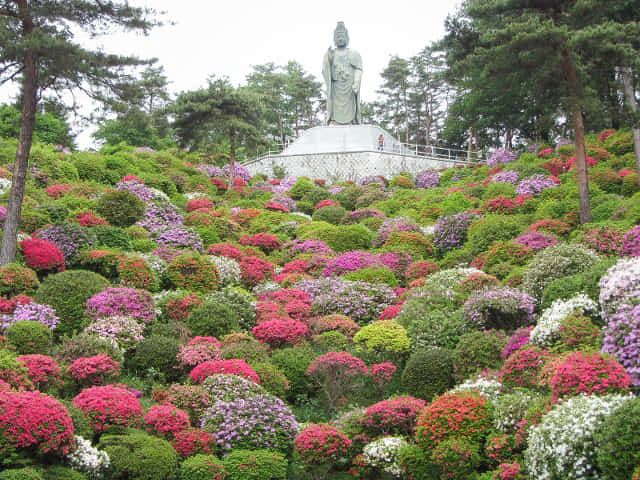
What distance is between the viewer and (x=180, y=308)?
15508mm

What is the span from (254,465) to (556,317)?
5554 millimetres

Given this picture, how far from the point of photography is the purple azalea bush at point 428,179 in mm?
36656

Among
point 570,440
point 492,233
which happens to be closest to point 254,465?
point 570,440

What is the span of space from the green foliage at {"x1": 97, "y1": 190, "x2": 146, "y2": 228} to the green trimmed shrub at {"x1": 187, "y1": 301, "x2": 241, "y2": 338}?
8.10 meters

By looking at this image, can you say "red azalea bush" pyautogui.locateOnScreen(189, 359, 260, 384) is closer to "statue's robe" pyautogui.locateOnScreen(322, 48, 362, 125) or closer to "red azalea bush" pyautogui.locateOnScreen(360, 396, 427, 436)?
"red azalea bush" pyautogui.locateOnScreen(360, 396, 427, 436)

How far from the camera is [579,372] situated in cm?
844

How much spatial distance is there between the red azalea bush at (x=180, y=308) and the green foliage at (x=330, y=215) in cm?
1284

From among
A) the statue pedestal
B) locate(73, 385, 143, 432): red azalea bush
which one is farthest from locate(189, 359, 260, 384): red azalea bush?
the statue pedestal

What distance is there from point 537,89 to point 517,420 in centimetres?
1276

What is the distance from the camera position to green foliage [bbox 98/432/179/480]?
9.12 metres

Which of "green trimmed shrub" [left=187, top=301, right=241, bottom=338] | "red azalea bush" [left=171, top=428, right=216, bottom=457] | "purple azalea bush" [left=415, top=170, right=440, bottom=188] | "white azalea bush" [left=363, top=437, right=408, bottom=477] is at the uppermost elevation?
"purple azalea bush" [left=415, top=170, right=440, bottom=188]

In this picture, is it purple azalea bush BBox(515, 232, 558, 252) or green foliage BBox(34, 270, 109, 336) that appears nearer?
green foliage BBox(34, 270, 109, 336)

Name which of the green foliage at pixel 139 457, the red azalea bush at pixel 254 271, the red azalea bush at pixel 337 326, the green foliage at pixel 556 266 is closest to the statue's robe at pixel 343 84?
the red azalea bush at pixel 254 271

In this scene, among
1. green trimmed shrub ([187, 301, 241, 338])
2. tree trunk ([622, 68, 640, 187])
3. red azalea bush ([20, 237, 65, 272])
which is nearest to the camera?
green trimmed shrub ([187, 301, 241, 338])
